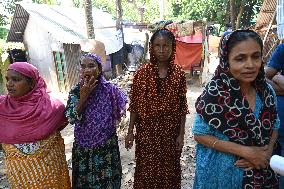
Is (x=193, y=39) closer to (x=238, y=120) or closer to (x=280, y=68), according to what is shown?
(x=280, y=68)

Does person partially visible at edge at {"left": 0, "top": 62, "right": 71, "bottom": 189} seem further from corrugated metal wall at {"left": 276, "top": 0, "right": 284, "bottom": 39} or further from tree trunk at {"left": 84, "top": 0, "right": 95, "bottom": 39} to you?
tree trunk at {"left": 84, "top": 0, "right": 95, "bottom": 39}

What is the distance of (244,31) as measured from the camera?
1.61 metres

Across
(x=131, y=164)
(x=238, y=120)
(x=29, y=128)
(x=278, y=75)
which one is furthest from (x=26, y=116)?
(x=131, y=164)

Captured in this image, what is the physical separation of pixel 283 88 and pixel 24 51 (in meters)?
13.1

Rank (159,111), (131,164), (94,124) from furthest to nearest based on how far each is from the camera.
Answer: (131,164)
(159,111)
(94,124)

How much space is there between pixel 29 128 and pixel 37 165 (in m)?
0.34

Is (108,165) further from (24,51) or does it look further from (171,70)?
(24,51)

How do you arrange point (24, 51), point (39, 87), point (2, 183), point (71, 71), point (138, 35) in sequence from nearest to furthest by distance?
point (39, 87)
point (2, 183)
point (71, 71)
point (24, 51)
point (138, 35)

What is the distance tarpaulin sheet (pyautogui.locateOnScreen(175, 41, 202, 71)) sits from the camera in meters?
11.1

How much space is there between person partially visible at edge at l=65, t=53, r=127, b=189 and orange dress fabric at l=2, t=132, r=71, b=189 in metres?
0.19

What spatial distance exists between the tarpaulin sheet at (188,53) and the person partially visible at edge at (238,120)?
9.56 m

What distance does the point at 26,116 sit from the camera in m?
2.30

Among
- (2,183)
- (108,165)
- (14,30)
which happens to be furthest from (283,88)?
(14,30)

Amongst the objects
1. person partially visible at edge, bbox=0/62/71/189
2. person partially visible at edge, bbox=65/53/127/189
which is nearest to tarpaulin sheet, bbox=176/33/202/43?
person partially visible at edge, bbox=65/53/127/189
